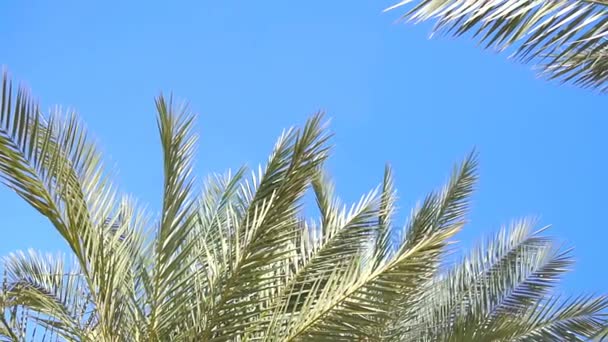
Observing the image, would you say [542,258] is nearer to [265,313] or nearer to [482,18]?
[265,313]

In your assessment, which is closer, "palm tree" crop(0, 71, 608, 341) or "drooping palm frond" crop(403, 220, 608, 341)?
"palm tree" crop(0, 71, 608, 341)

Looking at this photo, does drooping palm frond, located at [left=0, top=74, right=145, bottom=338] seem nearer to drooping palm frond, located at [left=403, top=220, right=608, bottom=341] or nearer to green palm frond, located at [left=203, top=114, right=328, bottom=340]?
green palm frond, located at [left=203, top=114, right=328, bottom=340]

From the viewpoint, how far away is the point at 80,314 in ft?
18.8

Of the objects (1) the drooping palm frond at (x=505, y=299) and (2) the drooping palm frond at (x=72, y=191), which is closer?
(2) the drooping palm frond at (x=72, y=191)

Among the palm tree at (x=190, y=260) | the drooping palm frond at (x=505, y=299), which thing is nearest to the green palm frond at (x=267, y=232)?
the palm tree at (x=190, y=260)

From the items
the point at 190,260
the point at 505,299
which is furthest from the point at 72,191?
the point at 505,299

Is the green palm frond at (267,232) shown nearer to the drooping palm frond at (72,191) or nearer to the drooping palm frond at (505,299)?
the drooping palm frond at (72,191)

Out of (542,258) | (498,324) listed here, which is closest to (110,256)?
(498,324)

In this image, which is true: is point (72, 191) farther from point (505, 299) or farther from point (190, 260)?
point (505, 299)

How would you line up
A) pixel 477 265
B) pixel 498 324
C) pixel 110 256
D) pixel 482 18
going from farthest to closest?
pixel 477 265 < pixel 498 324 < pixel 110 256 < pixel 482 18

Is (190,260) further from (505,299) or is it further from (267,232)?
(505,299)

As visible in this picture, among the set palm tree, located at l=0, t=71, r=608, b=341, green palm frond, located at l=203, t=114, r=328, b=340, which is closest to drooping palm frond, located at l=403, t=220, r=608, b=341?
palm tree, located at l=0, t=71, r=608, b=341

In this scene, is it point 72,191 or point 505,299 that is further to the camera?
point 505,299

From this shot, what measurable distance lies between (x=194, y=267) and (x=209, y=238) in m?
0.42
